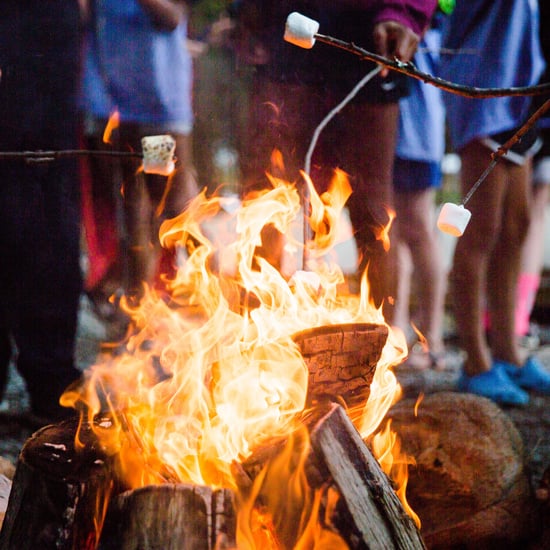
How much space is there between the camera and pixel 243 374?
181 centimetres

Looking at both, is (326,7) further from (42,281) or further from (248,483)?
(248,483)

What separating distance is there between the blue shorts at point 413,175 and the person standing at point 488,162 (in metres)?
0.56

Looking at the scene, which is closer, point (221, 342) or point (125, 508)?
point (125, 508)

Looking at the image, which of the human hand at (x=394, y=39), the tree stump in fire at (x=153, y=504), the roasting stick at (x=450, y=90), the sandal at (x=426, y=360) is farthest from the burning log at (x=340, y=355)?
the sandal at (x=426, y=360)

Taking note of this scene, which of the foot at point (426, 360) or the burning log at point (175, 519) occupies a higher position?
the burning log at point (175, 519)

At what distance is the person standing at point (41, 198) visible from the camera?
2.76 metres

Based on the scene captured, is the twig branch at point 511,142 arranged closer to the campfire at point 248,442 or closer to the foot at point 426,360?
the campfire at point 248,442

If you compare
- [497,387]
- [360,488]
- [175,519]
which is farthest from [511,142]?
[497,387]

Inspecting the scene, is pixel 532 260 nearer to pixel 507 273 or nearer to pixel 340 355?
pixel 507 273

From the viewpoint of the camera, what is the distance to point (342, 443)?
149 centimetres

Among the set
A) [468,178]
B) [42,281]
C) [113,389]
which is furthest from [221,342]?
[468,178]

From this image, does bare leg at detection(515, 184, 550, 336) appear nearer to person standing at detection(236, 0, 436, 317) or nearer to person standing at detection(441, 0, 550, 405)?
person standing at detection(441, 0, 550, 405)

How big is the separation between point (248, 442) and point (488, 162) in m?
2.08

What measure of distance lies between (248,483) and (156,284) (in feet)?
7.86
